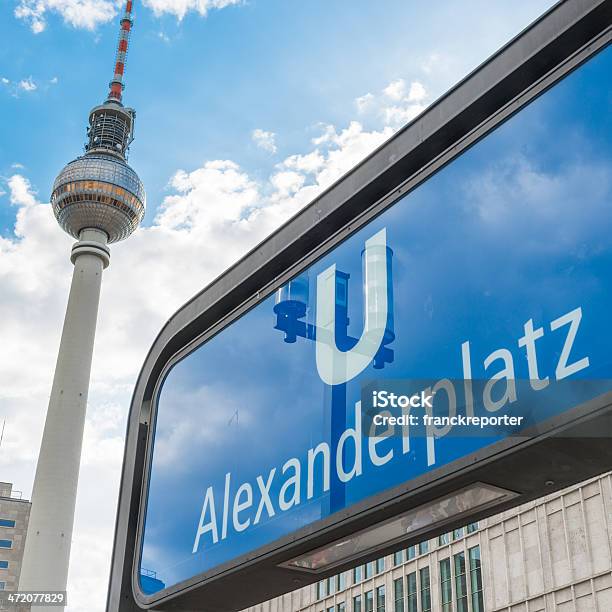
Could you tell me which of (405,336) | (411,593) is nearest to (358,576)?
(411,593)

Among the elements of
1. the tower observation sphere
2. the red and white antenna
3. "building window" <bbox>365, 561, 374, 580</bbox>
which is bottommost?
"building window" <bbox>365, 561, 374, 580</bbox>

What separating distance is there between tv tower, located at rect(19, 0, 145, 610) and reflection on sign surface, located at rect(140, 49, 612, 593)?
233 ft

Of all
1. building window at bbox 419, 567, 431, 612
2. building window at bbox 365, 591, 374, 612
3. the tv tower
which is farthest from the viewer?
the tv tower

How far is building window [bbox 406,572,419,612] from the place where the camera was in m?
47.2

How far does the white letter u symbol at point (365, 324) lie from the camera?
3711 mm

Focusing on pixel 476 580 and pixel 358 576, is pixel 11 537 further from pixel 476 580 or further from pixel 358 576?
pixel 476 580

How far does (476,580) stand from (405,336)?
41.7 meters

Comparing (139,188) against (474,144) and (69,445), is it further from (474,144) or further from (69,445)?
(474,144)

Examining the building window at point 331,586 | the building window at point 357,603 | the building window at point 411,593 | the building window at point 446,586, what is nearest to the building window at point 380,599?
the building window at point 357,603

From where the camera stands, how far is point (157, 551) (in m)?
4.78

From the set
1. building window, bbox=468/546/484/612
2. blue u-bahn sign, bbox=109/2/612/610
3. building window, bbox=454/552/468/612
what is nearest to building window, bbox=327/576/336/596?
building window, bbox=454/552/468/612

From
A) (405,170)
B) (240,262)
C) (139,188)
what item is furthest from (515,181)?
(139,188)

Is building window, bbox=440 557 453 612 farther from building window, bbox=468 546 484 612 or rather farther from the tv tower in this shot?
the tv tower

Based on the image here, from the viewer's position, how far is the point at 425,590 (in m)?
46.5
